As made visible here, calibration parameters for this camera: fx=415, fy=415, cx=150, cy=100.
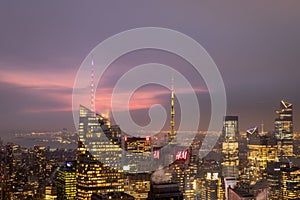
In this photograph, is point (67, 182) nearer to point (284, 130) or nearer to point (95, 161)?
point (95, 161)

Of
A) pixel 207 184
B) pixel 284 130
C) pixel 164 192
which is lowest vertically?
pixel 207 184

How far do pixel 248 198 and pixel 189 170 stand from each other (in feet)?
13.6

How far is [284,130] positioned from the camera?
66.7 ft

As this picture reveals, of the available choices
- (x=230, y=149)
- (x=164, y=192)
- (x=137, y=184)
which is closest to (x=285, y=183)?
(x=230, y=149)

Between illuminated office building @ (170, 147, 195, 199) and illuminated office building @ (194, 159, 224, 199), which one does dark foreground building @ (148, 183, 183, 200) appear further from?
illuminated office building @ (194, 159, 224, 199)

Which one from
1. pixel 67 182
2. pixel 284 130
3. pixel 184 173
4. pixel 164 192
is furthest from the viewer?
pixel 284 130

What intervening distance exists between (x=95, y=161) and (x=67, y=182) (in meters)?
1.19

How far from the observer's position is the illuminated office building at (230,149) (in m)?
16.8

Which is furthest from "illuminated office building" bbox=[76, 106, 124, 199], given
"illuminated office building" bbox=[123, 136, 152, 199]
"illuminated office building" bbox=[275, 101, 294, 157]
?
"illuminated office building" bbox=[275, 101, 294, 157]

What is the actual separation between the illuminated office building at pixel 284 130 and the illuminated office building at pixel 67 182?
30.9ft

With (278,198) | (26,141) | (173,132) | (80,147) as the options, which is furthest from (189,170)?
(26,141)

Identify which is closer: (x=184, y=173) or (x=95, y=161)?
(x=95, y=161)

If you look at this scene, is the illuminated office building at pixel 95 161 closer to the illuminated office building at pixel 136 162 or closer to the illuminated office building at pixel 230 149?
the illuminated office building at pixel 136 162

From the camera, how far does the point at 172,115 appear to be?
12734 mm
